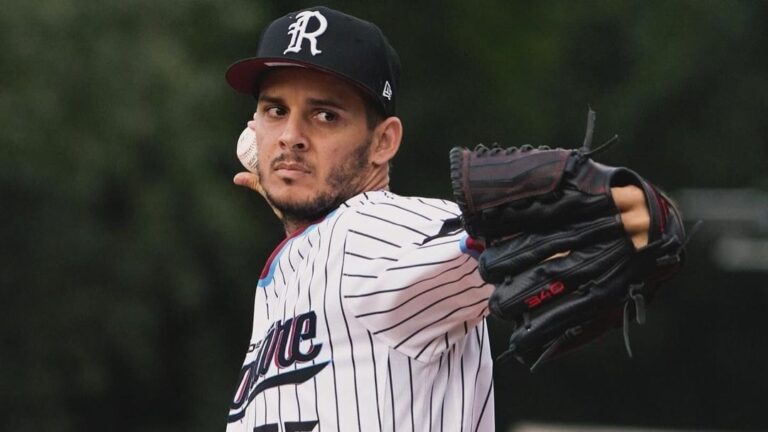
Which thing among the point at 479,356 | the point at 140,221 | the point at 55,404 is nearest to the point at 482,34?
the point at 140,221

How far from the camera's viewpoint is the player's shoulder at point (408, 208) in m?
3.46

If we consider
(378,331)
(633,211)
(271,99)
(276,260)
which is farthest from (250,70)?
(633,211)

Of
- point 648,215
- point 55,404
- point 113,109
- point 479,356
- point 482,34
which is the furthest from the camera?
point 482,34

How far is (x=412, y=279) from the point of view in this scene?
3.36 meters

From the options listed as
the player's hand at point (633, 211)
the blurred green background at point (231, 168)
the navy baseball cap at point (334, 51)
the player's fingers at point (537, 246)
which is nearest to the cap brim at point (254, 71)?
the navy baseball cap at point (334, 51)

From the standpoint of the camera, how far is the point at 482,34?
16.6 meters

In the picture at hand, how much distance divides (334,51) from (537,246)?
1.01 metres

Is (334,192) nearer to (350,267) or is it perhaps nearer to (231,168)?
(350,267)

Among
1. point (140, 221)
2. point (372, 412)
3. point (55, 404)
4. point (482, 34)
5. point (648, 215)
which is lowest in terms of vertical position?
point (372, 412)

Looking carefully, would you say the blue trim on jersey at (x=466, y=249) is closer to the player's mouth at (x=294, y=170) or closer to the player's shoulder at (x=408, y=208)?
the player's shoulder at (x=408, y=208)

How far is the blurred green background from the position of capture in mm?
13422

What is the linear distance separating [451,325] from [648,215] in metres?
0.65

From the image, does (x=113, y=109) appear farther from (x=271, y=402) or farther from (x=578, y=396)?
(x=271, y=402)

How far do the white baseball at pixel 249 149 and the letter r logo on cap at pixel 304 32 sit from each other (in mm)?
398
